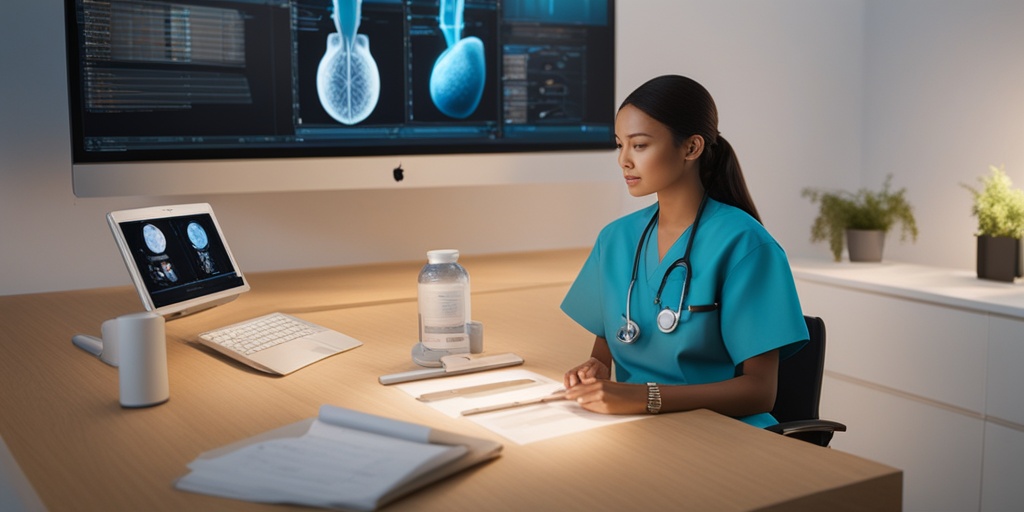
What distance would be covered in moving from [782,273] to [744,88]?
1796 millimetres

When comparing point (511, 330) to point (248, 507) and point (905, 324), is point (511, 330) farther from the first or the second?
point (905, 324)

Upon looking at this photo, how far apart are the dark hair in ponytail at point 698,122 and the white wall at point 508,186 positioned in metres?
1.02

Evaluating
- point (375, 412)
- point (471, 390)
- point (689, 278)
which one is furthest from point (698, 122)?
point (375, 412)

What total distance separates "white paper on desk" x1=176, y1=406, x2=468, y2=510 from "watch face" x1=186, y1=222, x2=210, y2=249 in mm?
890

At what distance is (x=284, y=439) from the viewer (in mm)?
1134

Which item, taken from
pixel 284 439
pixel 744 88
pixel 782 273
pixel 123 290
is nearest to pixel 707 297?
pixel 782 273

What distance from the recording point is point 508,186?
2775 mm

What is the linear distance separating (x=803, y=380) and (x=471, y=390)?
610mm

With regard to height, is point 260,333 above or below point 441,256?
below

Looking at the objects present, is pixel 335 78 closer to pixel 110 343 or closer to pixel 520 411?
pixel 110 343

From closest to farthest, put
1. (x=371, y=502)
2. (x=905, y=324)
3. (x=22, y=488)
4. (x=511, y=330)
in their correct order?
1. (x=371, y=502)
2. (x=22, y=488)
3. (x=511, y=330)
4. (x=905, y=324)

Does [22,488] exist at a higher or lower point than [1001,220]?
lower

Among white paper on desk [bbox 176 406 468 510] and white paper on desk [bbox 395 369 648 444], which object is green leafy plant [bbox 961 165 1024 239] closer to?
white paper on desk [bbox 395 369 648 444]

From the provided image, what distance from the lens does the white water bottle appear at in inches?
61.6
